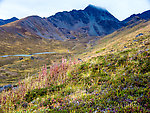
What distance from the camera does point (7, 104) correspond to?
6.96 meters

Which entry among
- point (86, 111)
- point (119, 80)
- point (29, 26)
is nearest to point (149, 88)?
point (119, 80)

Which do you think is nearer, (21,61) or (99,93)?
(99,93)

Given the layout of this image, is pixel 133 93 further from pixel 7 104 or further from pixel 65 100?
pixel 7 104

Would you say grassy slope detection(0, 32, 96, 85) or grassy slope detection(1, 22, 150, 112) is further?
grassy slope detection(0, 32, 96, 85)

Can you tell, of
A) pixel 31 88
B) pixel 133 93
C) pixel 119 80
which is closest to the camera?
pixel 133 93

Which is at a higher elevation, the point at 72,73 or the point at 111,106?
the point at 72,73

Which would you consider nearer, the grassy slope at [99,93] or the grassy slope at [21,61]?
the grassy slope at [99,93]

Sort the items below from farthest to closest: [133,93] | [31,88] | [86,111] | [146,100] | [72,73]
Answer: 1. [72,73]
2. [31,88]
3. [133,93]
4. [86,111]
5. [146,100]

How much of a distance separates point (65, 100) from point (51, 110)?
1041 mm

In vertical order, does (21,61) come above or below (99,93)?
above

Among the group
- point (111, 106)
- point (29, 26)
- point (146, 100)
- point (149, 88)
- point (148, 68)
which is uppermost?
point (29, 26)

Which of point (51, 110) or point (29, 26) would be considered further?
point (29, 26)

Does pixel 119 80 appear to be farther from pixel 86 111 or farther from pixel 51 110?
pixel 51 110

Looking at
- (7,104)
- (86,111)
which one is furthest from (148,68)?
(7,104)
